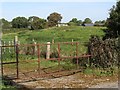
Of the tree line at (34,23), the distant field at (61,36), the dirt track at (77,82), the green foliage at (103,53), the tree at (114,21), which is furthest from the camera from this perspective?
the tree line at (34,23)

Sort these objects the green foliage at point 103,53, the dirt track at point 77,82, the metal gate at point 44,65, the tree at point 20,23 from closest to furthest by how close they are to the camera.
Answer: the dirt track at point 77,82 < the metal gate at point 44,65 < the green foliage at point 103,53 < the tree at point 20,23

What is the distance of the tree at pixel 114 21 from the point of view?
18.7 meters

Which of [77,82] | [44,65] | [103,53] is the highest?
[103,53]

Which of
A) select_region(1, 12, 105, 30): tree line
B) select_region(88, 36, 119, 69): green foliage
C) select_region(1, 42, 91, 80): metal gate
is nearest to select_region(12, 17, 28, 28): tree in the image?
select_region(1, 12, 105, 30): tree line

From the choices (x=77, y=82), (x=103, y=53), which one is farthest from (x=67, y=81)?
(x=103, y=53)

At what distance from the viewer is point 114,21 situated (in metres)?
19.0

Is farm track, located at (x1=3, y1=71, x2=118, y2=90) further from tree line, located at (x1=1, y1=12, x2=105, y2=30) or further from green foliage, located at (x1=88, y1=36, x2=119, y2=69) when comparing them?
tree line, located at (x1=1, y1=12, x2=105, y2=30)

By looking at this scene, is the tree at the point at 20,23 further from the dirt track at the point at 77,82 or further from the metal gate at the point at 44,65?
the dirt track at the point at 77,82

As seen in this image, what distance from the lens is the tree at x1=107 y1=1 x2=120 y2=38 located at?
18678 millimetres

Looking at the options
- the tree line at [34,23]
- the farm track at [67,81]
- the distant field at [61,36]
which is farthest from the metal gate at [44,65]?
the tree line at [34,23]

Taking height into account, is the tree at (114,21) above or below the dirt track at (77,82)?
above

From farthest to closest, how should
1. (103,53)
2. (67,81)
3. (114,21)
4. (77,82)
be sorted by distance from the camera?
(114,21) < (103,53) < (67,81) < (77,82)

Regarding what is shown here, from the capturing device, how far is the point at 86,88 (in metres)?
9.14

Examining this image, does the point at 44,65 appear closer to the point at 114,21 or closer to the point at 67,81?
the point at 67,81
